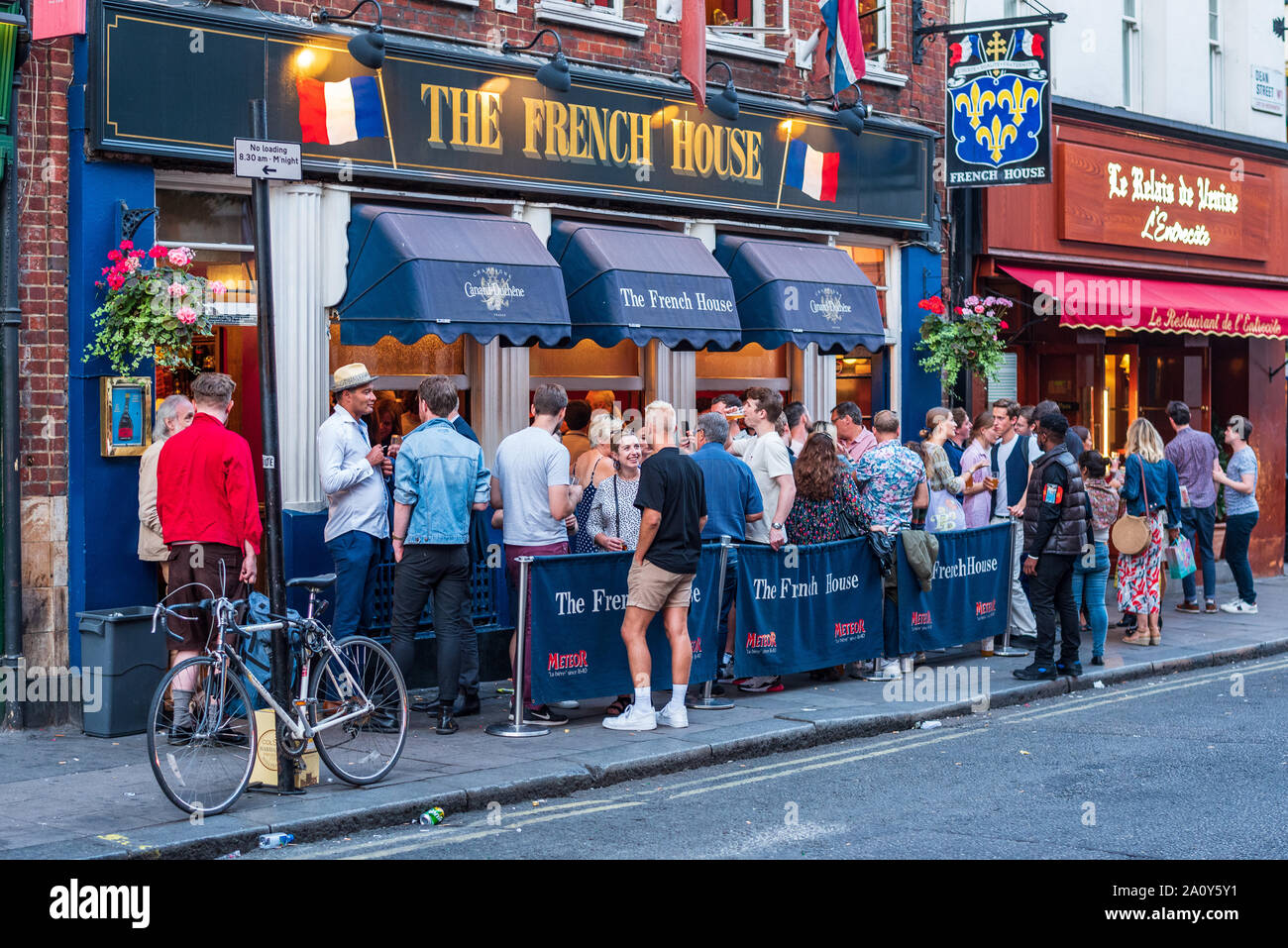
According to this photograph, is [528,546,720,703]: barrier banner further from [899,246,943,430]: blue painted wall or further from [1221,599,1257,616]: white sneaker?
[1221,599,1257,616]: white sneaker

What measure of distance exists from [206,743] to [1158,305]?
45.1ft

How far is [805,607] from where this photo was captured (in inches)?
441

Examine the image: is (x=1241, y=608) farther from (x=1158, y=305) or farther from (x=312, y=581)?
(x=312, y=581)

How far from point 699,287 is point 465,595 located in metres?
4.77

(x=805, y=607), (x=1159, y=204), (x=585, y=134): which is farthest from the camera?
(x=1159, y=204)

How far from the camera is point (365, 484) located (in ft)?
33.6

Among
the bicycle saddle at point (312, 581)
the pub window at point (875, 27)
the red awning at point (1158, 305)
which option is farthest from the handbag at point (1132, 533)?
the bicycle saddle at point (312, 581)

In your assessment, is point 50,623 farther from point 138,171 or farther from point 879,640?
point 879,640

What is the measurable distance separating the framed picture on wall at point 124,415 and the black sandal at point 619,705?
356 centimetres

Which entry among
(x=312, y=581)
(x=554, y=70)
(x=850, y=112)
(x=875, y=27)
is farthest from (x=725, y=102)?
(x=312, y=581)

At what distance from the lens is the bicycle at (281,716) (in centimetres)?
738

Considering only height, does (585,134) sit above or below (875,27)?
below

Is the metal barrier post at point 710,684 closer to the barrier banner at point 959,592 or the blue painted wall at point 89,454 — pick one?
the barrier banner at point 959,592

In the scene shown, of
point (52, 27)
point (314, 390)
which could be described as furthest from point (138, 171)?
point (314, 390)
